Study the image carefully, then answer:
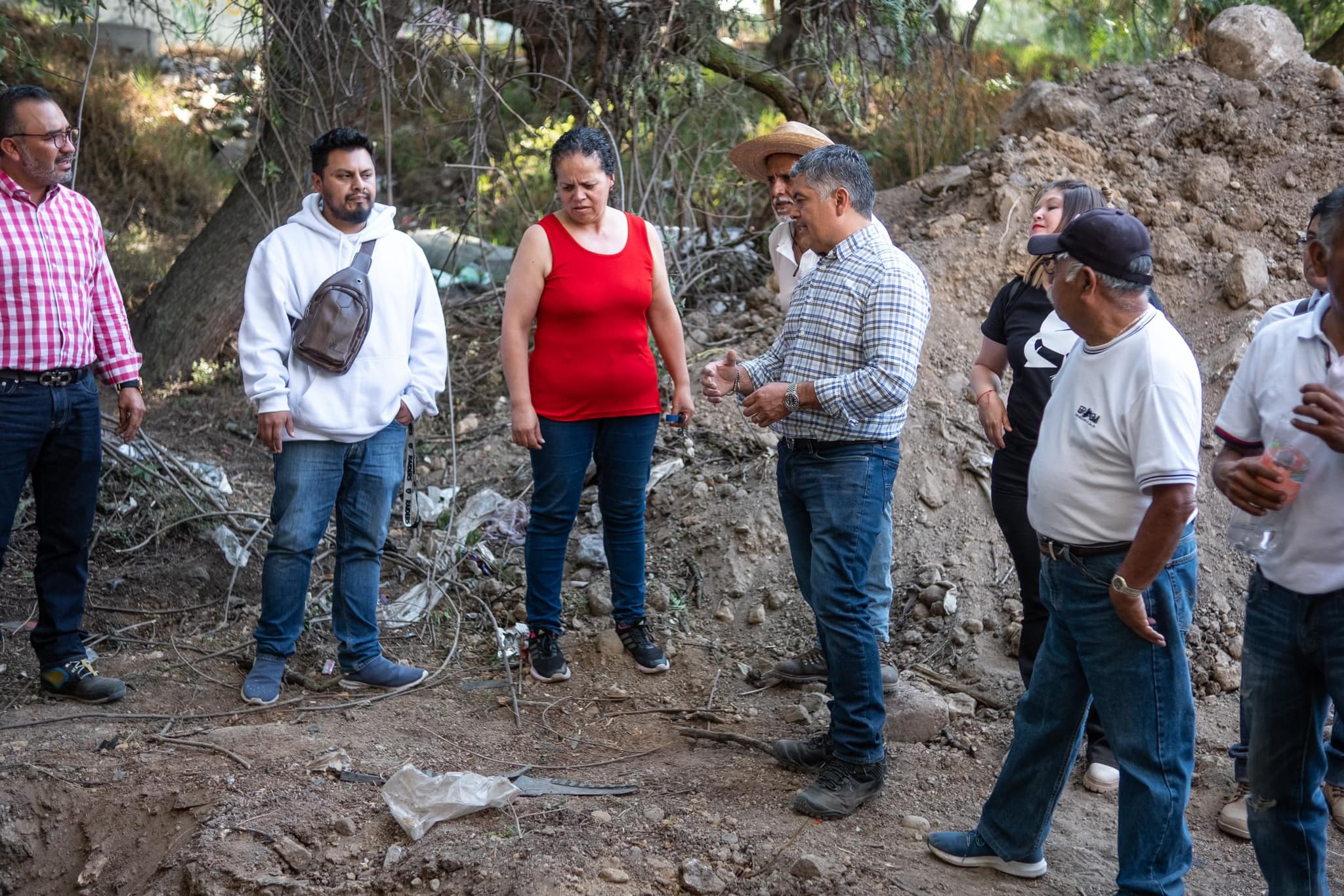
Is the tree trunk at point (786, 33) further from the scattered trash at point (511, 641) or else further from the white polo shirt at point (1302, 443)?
the white polo shirt at point (1302, 443)

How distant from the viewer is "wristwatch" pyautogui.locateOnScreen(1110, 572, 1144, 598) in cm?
235

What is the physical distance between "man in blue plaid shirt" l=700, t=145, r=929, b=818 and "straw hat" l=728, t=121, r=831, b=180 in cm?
85

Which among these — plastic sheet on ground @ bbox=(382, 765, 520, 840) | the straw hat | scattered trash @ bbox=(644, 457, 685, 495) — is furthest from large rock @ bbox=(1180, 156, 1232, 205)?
plastic sheet on ground @ bbox=(382, 765, 520, 840)

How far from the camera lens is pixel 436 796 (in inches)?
123

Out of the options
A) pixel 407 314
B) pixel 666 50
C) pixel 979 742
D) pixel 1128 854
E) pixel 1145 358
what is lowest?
pixel 979 742

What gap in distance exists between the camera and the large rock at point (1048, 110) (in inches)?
251

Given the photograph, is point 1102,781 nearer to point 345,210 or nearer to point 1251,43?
point 345,210

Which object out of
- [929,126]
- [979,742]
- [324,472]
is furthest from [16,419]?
[929,126]

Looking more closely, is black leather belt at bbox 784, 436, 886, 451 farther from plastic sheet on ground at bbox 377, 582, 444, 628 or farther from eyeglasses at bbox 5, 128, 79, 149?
eyeglasses at bbox 5, 128, 79, 149

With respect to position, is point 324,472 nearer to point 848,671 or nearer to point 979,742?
point 848,671

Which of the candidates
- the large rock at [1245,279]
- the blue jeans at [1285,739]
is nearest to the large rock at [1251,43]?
the large rock at [1245,279]

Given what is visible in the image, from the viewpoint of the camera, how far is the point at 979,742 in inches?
149

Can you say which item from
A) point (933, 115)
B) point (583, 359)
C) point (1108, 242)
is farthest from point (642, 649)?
point (933, 115)

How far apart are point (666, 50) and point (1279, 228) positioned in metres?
3.29
